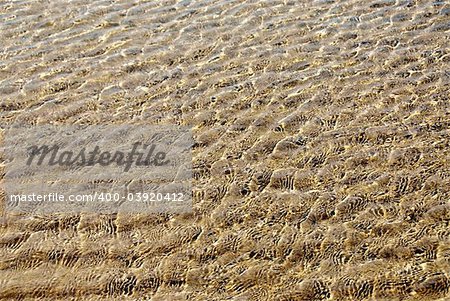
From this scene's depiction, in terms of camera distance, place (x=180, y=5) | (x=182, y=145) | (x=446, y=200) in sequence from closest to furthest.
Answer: (x=446, y=200) < (x=182, y=145) < (x=180, y=5)

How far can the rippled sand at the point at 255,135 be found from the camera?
3.85m

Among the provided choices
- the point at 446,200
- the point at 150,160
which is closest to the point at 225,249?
the point at 150,160

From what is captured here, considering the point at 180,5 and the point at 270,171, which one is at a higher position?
the point at 180,5

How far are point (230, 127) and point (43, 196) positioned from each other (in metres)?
1.51

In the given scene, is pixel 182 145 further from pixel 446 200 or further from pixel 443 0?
pixel 443 0

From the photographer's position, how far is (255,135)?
503cm

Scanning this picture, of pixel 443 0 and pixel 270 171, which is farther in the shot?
pixel 443 0

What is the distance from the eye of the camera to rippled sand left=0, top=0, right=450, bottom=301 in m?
3.85

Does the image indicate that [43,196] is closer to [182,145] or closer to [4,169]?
[4,169]

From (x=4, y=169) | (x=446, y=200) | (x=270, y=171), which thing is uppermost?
(x=4, y=169)

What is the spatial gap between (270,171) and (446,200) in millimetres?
1184

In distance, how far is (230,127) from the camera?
5.13 metres

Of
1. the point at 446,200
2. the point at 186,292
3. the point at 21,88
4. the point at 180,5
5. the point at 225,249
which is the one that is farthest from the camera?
the point at 180,5

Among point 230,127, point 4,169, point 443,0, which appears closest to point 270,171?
point 230,127
